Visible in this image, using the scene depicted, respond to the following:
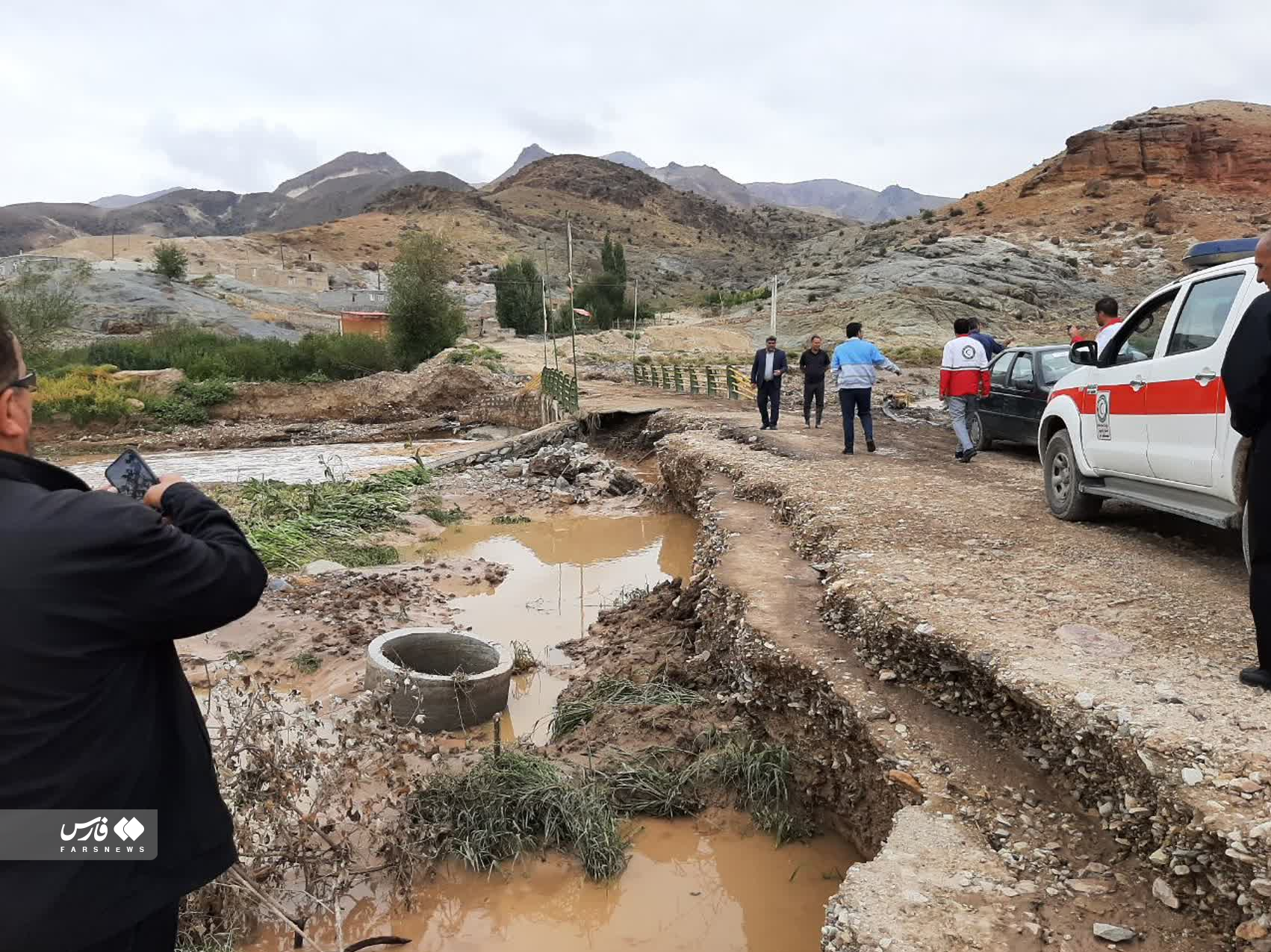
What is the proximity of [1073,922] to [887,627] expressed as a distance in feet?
6.68

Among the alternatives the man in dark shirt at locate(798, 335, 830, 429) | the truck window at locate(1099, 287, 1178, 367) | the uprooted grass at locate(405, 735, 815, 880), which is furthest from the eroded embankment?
the man in dark shirt at locate(798, 335, 830, 429)

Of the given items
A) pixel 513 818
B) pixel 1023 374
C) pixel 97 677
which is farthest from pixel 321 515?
pixel 97 677

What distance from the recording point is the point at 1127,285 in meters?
42.8

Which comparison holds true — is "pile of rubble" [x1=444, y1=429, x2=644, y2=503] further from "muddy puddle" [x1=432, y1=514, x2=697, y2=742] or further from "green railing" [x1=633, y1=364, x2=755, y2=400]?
"green railing" [x1=633, y1=364, x2=755, y2=400]

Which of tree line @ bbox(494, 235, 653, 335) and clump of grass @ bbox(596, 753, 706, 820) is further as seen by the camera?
tree line @ bbox(494, 235, 653, 335)

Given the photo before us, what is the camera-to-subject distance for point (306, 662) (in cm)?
733

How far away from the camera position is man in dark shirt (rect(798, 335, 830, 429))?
529 inches

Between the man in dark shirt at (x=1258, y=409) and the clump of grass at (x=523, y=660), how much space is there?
550 centimetres

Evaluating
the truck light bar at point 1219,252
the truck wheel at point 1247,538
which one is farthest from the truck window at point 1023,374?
the truck wheel at point 1247,538

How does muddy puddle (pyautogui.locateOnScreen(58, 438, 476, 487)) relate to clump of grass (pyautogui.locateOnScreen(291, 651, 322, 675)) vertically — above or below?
above

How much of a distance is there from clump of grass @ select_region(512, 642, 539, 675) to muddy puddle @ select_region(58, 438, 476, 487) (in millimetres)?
11123

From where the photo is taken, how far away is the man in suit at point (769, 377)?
13.7 metres

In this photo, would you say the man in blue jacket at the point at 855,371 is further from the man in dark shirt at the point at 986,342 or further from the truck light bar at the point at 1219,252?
the truck light bar at the point at 1219,252

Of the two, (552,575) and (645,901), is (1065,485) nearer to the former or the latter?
(645,901)
